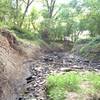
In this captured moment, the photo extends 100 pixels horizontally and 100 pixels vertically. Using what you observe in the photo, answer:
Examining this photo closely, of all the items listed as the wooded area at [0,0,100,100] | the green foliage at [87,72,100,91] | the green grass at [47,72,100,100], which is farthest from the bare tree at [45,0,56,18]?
the green grass at [47,72,100,100]

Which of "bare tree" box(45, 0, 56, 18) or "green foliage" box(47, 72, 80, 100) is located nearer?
"green foliage" box(47, 72, 80, 100)

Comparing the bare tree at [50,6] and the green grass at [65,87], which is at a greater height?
the bare tree at [50,6]

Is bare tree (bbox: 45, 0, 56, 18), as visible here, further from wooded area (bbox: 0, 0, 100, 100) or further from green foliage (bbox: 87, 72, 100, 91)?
green foliage (bbox: 87, 72, 100, 91)

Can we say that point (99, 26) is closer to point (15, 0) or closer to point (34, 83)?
point (15, 0)

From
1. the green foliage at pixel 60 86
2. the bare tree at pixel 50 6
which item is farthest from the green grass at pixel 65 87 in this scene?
the bare tree at pixel 50 6

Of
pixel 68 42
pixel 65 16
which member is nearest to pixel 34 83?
pixel 65 16

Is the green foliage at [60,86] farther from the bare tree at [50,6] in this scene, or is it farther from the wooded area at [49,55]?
the bare tree at [50,6]

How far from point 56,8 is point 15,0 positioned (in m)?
10.2

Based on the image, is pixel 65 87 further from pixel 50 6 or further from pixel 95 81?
pixel 50 6

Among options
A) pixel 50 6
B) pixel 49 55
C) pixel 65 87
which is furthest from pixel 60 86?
pixel 50 6

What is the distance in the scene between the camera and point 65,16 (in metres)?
34.8

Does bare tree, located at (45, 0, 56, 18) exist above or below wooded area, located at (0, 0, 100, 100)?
above

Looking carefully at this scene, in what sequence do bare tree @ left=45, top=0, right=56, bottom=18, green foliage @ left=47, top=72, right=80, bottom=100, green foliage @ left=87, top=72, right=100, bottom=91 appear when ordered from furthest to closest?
bare tree @ left=45, top=0, right=56, bottom=18, green foliage @ left=87, top=72, right=100, bottom=91, green foliage @ left=47, top=72, right=80, bottom=100

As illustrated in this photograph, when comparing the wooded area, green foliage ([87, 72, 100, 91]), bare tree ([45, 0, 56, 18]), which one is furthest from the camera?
bare tree ([45, 0, 56, 18])
